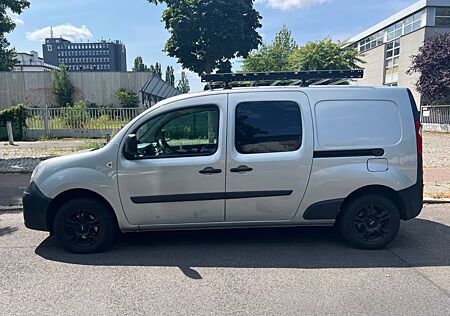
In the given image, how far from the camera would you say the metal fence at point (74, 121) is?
60.2 ft

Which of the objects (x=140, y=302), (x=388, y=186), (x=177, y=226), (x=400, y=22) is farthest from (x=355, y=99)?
(x=400, y=22)

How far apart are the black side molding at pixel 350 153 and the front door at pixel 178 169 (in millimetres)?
1183

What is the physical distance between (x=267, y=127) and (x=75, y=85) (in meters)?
38.9

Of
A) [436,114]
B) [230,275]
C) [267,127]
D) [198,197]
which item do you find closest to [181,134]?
[198,197]

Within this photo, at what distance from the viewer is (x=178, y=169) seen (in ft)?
→ 13.2

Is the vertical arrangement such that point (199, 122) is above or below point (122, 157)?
above

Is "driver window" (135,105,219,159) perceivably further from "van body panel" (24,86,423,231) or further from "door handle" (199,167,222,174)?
"door handle" (199,167,222,174)

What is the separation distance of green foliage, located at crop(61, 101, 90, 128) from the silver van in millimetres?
15590

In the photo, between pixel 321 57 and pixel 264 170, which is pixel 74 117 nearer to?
pixel 321 57

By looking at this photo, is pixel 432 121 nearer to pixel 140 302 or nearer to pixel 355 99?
pixel 355 99

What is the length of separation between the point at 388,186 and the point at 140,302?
314 centimetres

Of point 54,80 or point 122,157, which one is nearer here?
point 122,157

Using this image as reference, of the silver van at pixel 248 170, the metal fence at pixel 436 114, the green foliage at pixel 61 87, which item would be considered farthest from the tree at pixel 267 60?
the silver van at pixel 248 170

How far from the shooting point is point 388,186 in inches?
164
